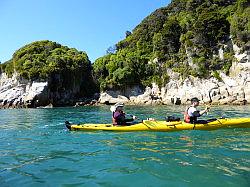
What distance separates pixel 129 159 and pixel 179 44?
49936mm

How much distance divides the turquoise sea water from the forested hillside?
36831 mm

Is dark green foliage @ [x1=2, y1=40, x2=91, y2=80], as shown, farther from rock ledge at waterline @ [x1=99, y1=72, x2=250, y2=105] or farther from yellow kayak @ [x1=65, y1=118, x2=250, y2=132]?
yellow kayak @ [x1=65, y1=118, x2=250, y2=132]

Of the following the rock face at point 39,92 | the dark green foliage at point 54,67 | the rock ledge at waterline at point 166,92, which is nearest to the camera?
the rock ledge at waterline at point 166,92

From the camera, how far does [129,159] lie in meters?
10.1

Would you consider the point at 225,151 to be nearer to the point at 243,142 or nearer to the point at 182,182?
the point at 243,142

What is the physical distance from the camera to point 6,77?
2613 inches

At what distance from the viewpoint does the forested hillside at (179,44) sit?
50.5 meters

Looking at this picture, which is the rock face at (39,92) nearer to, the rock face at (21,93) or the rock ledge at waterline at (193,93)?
the rock face at (21,93)

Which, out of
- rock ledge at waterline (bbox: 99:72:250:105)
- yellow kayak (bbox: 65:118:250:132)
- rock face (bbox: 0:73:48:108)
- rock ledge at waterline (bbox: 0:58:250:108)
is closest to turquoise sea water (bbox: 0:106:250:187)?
yellow kayak (bbox: 65:118:250:132)

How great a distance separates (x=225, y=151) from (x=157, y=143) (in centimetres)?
292

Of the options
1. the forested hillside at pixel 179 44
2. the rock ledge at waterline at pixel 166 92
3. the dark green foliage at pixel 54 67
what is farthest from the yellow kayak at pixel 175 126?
the dark green foliage at pixel 54 67

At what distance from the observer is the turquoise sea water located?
26.1ft

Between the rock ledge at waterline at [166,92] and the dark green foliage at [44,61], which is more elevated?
the dark green foliage at [44,61]

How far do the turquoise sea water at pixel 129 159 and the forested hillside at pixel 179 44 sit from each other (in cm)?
3683
